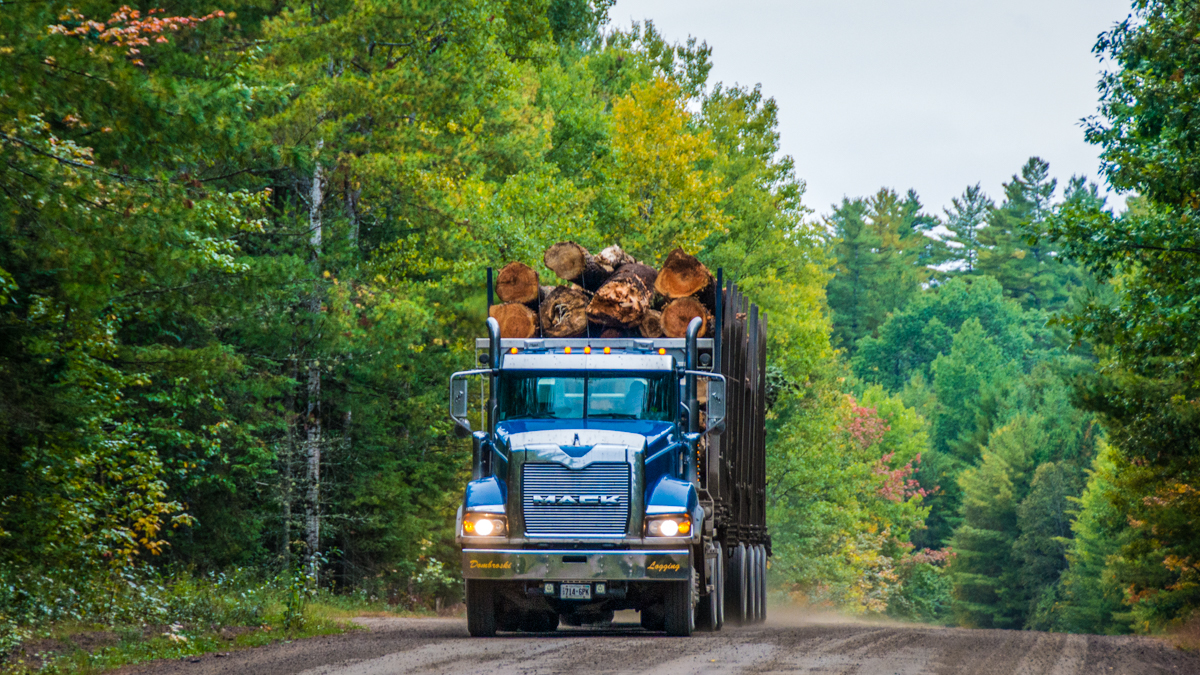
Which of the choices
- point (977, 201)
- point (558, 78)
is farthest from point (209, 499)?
point (977, 201)

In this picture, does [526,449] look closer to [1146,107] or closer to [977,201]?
[1146,107]

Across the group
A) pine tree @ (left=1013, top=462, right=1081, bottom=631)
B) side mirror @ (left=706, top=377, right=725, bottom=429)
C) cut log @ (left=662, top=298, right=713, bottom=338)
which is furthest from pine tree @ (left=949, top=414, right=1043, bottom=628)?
side mirror @ (left=706, top=377, right=725, bottom=429)

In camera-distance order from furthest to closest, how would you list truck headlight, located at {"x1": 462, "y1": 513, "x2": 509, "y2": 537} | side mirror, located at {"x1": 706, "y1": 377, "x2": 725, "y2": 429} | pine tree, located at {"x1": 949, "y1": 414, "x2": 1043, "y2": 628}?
pine tree, located at {"x1": 949, "y1": 414, "x2": 1043, "y2": 628} → side mirror, located at {"x1": 706, "y1": 377, "x2": 725, "y2": 429} → truck headlight, located at {"x1": 462, "y1": 513, "x2": 509, "y2": 537}

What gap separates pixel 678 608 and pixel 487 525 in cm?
220

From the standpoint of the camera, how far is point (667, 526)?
13.8 metres

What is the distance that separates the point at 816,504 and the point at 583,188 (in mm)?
20099

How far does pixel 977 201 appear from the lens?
13625 centimetres

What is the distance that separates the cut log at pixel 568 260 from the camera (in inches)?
687

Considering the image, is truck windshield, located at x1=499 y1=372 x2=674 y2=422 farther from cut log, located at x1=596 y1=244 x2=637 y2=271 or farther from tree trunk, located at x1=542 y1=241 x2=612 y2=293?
cut log, located at x1=596 y1=244 x2=637 y2=271

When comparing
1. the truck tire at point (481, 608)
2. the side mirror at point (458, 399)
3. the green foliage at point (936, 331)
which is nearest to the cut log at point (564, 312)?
the side mirror at point (458, 399)

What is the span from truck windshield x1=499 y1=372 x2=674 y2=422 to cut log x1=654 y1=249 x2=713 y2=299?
6.93 feet

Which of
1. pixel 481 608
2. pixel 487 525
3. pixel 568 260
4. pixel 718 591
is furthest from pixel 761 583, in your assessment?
pixel 487 525

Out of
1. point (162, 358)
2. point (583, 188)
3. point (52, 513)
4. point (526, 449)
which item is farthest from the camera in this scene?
point (583, 188)

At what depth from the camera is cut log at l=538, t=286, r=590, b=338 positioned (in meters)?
16.3
